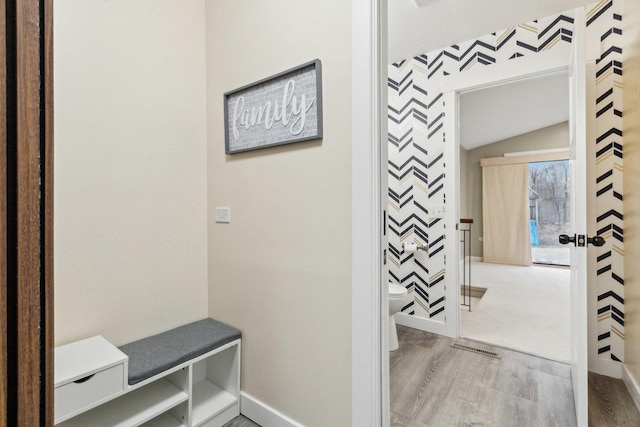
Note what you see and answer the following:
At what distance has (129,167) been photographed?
160 centimetres

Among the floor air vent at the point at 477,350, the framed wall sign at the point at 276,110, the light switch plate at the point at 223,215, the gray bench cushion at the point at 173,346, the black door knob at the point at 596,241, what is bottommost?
the floor air vent at the point at 477,350

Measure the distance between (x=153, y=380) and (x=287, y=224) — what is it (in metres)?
0.87

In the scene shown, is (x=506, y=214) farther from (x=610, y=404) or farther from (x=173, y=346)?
(x=173, y=346)

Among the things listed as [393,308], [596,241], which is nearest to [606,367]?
[596,241]

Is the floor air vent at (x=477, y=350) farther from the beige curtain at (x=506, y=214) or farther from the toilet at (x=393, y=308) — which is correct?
the beige curtain at (x=506, y=214)

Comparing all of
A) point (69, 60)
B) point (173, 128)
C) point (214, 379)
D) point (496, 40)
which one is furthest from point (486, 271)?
point (69, 60)

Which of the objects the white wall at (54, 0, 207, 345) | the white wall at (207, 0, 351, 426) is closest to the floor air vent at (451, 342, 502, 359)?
the white wall at (207, 0, 351, 426)

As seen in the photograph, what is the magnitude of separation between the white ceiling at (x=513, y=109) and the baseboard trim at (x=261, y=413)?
3028 mm

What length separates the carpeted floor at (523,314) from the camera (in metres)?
2.56

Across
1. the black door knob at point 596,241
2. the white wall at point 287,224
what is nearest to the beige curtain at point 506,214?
the black door knob at point 596,241

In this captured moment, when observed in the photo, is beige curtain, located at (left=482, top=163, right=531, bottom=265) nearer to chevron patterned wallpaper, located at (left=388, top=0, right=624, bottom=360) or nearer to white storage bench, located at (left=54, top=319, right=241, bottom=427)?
chevron patterned wallpaper, located at (left=388, top=0, right=624, bottom=360)

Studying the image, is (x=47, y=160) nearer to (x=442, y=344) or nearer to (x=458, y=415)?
(x=458, y=415)

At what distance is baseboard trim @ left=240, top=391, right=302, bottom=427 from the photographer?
152cm

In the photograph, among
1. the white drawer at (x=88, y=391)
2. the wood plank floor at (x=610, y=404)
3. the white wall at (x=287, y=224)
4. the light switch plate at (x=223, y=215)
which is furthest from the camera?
the light switch plate at (x=223, y=215)
